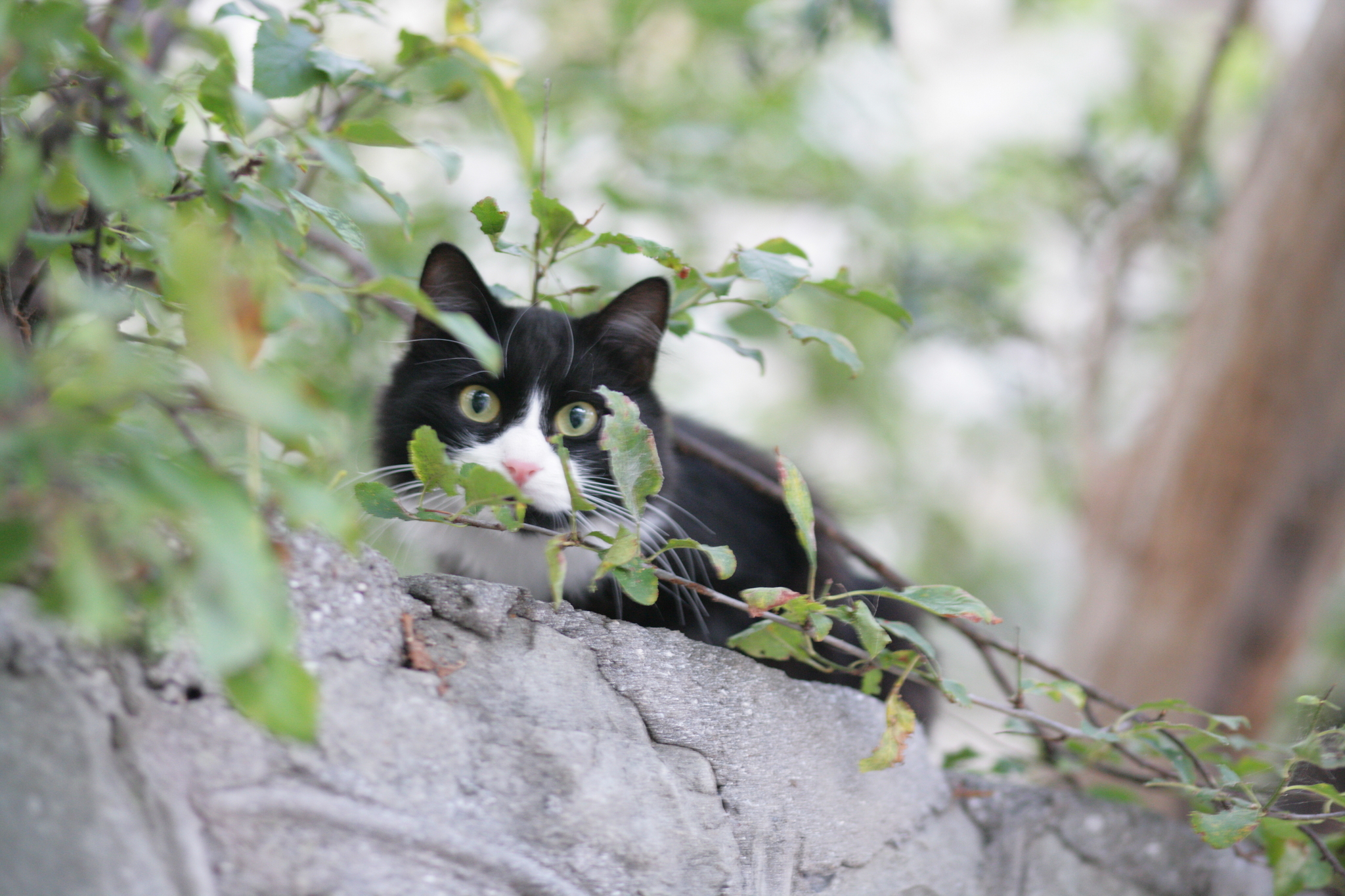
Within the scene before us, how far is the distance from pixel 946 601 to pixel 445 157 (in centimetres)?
75

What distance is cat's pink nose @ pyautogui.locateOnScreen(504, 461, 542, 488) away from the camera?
1.37 meters

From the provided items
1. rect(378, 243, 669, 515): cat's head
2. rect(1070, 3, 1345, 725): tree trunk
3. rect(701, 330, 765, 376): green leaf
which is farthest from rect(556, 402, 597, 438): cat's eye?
rect(1070, 3, 1345, 725): tree trunk

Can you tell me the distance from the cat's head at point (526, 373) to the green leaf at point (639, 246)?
13.7 inches

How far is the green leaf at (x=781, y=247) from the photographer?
1.24 metres

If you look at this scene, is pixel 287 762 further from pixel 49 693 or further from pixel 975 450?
→ pixel 975 450

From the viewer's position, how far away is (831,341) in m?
1.23

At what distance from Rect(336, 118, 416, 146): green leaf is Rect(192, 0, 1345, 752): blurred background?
0.84 meters

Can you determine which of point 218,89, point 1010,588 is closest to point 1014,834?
point 218,89

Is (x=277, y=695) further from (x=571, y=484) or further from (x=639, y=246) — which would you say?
(x=639, y=246)

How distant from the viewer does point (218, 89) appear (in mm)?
924

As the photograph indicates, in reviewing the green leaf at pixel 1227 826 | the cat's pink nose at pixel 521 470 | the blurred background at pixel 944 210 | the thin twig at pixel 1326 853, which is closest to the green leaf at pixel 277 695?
the cat's pink nose at pixel 521 470

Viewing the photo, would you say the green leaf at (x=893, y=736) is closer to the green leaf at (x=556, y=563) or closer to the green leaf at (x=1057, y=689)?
the green leaf at (x=1057, y=689)

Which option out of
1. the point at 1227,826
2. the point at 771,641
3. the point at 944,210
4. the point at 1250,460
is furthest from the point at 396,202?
the point at 944,210

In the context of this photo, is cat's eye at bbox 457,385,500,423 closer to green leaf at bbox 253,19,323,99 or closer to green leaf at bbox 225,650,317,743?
green leaf at bbox 253,19,323,99
